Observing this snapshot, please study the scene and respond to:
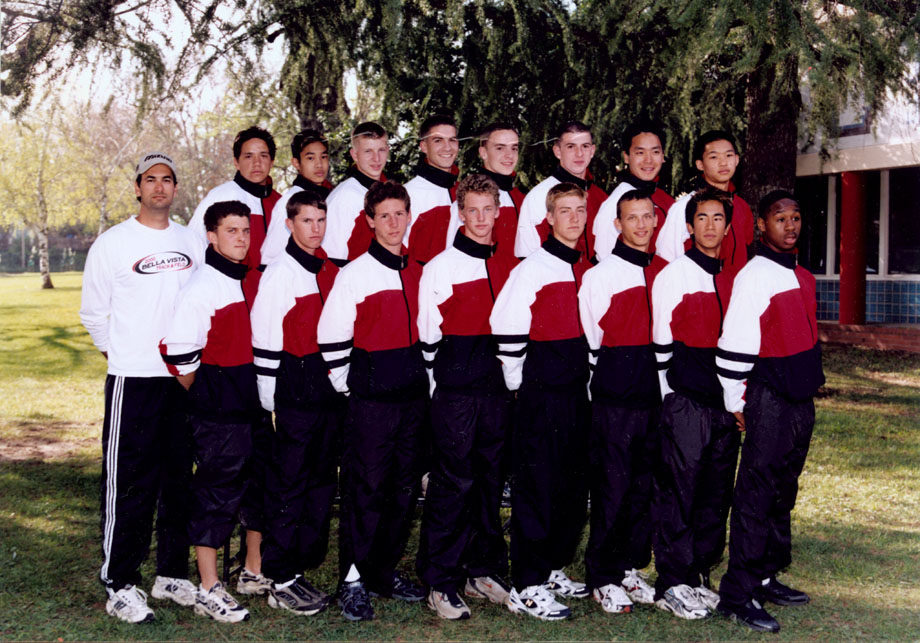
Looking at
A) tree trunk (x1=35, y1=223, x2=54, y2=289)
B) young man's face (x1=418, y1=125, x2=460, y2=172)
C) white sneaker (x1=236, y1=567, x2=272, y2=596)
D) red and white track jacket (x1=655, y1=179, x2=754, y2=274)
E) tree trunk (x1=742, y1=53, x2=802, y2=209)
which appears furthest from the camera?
tree trunk (x1=35, y1=223, x2=54, y2=289)

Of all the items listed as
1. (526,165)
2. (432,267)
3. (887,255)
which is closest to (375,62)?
(526,165)

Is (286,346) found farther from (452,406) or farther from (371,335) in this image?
(452,406)

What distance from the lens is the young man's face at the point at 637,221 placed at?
4383mm

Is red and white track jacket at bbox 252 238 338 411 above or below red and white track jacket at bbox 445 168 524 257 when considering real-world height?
below

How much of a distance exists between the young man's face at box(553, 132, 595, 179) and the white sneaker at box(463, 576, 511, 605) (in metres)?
2.36

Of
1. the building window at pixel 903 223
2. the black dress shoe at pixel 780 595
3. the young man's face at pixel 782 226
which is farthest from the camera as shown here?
the building window at pixel 903 223

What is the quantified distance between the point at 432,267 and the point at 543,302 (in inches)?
23.1

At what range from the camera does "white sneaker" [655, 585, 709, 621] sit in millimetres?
4270

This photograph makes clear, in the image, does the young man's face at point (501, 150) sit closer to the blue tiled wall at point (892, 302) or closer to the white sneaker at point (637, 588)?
the white sneaker at point (637, 588)

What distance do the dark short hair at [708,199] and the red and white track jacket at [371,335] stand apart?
1.53 metres

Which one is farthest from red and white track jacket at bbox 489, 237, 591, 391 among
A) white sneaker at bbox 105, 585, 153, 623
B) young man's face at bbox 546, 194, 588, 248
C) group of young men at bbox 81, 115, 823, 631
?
white sneaker at bbox 105, 585, 153, 623

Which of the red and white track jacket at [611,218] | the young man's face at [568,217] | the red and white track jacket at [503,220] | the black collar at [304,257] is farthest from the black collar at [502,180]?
the black collar at [304,257]

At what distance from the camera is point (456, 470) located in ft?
14.4

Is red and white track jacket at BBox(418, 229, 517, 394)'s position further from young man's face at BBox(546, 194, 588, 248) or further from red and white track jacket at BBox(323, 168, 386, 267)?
red and white track jacket at BBox(323, 168, 386, 267)
